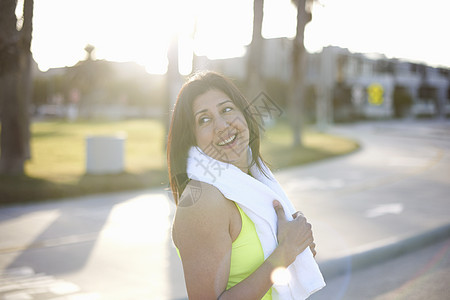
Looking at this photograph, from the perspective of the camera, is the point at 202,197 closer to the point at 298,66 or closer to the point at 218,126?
the point at 218,126

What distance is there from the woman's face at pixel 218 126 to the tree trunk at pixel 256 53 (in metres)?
15.4

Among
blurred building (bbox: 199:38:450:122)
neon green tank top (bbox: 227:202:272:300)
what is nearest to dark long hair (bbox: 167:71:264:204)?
neon green tank top (bbox: 227:202:272:300)

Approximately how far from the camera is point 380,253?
6.15 m

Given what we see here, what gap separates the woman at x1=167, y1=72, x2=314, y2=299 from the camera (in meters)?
1.90

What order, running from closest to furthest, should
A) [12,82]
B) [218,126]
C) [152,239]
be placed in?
1. [218,126]
2. [152,239]
3. [12,82]

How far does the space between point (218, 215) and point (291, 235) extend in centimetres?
38

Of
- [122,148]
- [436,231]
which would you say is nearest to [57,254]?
[436,231]

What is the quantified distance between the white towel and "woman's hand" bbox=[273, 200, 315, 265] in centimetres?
3

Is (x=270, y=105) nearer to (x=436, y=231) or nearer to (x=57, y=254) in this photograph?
(x=57, y=254)

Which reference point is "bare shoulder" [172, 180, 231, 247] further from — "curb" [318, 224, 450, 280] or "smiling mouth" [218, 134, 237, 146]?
"curb" [318, 224, 450, 280]

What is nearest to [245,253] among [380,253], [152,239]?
Answer: [380,253]

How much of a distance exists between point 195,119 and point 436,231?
598cm

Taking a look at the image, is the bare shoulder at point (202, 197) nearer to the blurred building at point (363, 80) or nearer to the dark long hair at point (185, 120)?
the dark long hair at point (185, 120)

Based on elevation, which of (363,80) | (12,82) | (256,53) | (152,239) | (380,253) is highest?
(256,53)
